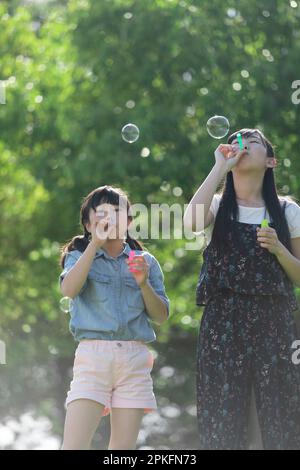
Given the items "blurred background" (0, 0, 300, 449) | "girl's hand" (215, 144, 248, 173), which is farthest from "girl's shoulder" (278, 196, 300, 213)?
"blurred background" (0, 0, 300, 449)

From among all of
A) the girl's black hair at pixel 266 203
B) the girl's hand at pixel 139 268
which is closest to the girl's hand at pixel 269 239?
the girl's black hair at pixel 266 203

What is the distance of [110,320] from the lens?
4.35 meters

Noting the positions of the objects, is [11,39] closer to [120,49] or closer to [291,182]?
[120,49]

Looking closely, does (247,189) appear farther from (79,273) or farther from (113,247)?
(79,273)

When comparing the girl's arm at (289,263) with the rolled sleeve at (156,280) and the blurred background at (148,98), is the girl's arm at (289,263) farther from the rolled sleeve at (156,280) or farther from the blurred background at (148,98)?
the blurred background at (148,98)

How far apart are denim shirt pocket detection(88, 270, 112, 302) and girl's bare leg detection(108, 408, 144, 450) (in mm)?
437

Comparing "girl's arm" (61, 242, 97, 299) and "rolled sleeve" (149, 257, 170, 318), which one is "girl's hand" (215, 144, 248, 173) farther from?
"girl's arm" (61, 242, 97, 299)

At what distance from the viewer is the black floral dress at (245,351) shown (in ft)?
14.0

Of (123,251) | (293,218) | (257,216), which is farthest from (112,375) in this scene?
(293,218)

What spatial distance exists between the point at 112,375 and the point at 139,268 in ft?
1.35

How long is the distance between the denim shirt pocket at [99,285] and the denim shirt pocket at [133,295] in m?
0.07

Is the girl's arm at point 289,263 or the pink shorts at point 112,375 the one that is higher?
the girl's arm at point 289,263

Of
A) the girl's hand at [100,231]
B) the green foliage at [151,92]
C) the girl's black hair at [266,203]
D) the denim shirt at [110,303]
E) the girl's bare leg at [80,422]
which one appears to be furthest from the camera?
the green foliage at [151,92]

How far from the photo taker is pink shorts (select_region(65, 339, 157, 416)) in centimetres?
424
